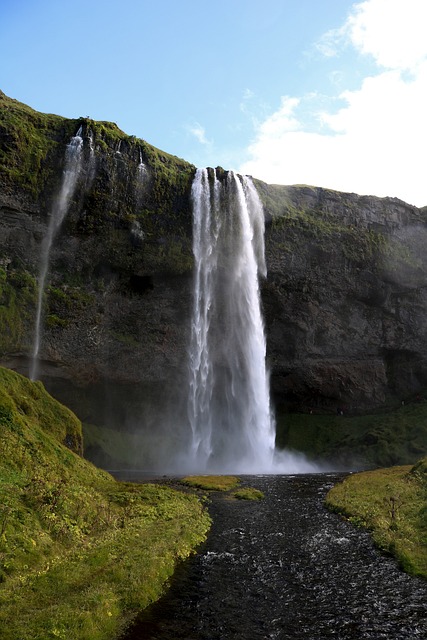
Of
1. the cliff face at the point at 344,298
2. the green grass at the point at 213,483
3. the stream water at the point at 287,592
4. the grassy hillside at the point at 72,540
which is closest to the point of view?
the grassy hillside at the point at 72,540

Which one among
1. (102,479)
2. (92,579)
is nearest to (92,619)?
(92,579)

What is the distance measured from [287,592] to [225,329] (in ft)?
172

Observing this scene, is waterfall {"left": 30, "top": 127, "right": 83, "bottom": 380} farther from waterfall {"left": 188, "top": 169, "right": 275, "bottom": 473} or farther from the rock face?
waterfall {"left": 188, "top": 169, "right": 275, "bottom": 473}

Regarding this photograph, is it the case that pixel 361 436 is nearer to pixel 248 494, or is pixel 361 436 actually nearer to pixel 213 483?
pixel 213 483

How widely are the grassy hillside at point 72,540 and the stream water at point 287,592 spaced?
2.78 feet

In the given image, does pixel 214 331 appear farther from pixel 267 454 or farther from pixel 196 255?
pixel 267 454

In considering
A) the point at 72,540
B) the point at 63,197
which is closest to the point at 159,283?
the point at 63,197

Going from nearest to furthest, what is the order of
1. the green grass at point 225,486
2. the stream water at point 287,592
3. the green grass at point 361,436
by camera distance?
the stream water at point 287,592
the green grass at point 225,486
the green grass at point 361,436

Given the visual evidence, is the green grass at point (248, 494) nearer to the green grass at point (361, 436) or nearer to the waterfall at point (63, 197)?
the green grass at point (361, 436)

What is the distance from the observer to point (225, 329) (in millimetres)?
65812

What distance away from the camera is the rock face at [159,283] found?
58.5 m

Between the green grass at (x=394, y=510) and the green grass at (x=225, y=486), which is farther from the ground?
the green grass at (x=394, y=510)

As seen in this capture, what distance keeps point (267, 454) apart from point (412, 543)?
143 ft

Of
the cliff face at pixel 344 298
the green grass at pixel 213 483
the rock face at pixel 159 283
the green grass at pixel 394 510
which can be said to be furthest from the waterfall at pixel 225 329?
the green grass at pixel 394 510
